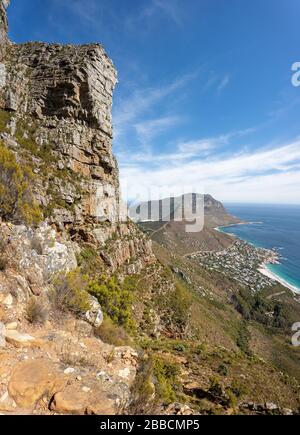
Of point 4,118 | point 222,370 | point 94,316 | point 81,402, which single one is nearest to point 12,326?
point 81,402

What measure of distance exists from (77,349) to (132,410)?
2169 mm

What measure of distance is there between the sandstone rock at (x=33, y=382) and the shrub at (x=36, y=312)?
1.59 m

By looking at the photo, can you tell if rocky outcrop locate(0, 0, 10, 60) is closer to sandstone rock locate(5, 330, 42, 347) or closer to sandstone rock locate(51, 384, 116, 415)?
sandstone rock locate(5, 330, 42, 347)

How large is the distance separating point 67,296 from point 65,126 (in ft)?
70.6

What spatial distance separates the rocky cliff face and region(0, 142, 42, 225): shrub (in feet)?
30.9

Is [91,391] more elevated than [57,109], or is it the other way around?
[57,109]

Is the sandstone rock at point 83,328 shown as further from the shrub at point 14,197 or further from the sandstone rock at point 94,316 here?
the shrub at point 14,197

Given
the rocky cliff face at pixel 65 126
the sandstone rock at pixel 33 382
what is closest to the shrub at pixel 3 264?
the sandstone rock at pixel 33 382

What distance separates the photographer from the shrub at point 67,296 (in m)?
7.58

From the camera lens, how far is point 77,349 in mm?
6109

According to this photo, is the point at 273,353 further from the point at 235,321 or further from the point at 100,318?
the point at 100,318

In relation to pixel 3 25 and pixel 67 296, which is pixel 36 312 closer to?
pixel 67 296

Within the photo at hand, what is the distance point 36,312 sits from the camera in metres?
6.33
